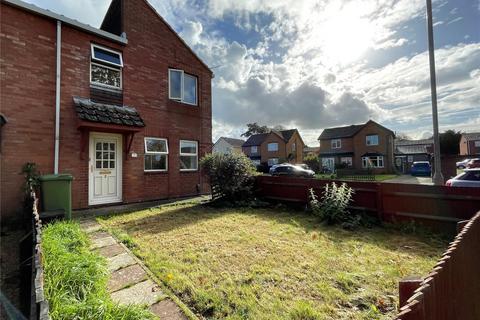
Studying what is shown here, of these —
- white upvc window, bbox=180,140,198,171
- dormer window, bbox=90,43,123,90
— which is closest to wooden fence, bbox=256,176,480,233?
white upvc window, bbox=180,140,198,171

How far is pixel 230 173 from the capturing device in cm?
884

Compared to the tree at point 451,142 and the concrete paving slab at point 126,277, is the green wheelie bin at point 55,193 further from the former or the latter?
the tree at point 451,142

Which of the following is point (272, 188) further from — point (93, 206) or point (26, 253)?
point (26, 253)

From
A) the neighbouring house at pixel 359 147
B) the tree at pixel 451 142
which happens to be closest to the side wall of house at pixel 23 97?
the neighbouring house at pixel 359 147

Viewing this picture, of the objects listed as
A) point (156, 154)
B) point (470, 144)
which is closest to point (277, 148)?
point (156, 154)

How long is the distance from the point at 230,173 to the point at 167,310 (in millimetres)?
6363

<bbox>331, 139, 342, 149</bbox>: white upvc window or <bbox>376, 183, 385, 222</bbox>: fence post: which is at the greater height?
<bbox>331, 139, 342, 149</bbox>: white upvc window

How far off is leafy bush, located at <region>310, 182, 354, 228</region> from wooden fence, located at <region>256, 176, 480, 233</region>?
447 mm

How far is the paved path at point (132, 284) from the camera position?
262 centimetres

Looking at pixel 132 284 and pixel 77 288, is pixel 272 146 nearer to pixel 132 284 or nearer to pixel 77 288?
pixel 132 284

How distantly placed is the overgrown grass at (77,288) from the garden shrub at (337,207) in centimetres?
527

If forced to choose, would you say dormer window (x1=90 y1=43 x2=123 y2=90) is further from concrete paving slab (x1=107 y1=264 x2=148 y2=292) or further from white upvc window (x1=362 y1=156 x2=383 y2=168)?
white upvc window (x1=362 y1=156 x2=383 y2=168)

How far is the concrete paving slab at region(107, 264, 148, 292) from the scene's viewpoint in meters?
3.01

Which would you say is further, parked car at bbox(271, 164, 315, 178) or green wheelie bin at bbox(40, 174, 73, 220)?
parked car at bbox(271, 164, 315, 178)
